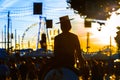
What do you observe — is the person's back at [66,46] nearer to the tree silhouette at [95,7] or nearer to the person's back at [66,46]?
the person's back at [66,46]

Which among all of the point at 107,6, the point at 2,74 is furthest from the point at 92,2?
the point at 2,74

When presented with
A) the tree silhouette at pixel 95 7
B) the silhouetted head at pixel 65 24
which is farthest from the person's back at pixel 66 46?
the tree silhouette at pixel 95 7

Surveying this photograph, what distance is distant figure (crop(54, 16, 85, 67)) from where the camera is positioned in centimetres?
895

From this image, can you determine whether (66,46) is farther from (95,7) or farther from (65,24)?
(95,7)

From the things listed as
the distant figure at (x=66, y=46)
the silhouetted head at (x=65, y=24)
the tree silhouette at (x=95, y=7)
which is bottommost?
the distant figure at (x=66, y=46)

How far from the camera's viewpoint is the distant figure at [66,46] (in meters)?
8.95

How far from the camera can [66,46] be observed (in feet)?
29.7

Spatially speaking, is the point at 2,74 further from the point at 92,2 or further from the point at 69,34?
the point at 69,34

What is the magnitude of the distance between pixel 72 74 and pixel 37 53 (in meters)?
73.8

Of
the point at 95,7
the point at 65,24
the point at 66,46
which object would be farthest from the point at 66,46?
the point at 95,7

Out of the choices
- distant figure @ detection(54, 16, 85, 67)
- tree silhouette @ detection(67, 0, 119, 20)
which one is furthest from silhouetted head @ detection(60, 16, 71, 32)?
tree silhouette @ detection(67, 0, 119, 20)

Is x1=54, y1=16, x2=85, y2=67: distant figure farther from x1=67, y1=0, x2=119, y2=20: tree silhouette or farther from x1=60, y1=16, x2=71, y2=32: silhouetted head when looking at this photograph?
x1=67, y1=0, x2=119, y2=20: tree silhouette

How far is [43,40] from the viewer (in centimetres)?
10088

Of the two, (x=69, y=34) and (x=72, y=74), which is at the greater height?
(x=69, y=34)
